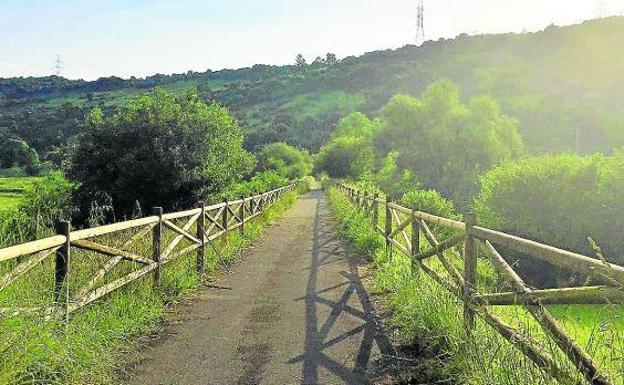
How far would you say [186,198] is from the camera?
23.1m

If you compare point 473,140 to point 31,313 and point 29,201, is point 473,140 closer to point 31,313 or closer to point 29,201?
point 29,201

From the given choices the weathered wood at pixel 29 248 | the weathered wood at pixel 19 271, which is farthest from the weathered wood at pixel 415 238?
the weathered wood at pixel 19 271

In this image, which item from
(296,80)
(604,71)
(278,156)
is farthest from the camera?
(296,80)

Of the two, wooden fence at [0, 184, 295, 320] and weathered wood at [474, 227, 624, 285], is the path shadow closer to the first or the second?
weathered wood at [474, 227, 624, 285]

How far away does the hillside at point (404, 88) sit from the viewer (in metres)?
105

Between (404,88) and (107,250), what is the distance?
144 metres

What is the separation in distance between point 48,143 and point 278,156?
34.7 m

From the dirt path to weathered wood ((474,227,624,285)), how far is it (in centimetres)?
187

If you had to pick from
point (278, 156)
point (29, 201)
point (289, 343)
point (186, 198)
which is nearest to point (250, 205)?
point (186, 198)

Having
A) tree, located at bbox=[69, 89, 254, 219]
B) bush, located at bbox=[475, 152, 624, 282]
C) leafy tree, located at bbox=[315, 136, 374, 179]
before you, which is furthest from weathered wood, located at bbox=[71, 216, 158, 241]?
leafy tree, located at bbox=[315, 136, 374, 179]

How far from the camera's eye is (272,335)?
22.3 ft

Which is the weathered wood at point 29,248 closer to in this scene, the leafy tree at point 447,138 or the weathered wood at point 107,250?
the weathered wood at point 107,250

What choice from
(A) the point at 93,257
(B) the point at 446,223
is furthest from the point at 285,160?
(B) the point at 446,223

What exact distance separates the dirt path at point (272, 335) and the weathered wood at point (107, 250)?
3.24 ft
